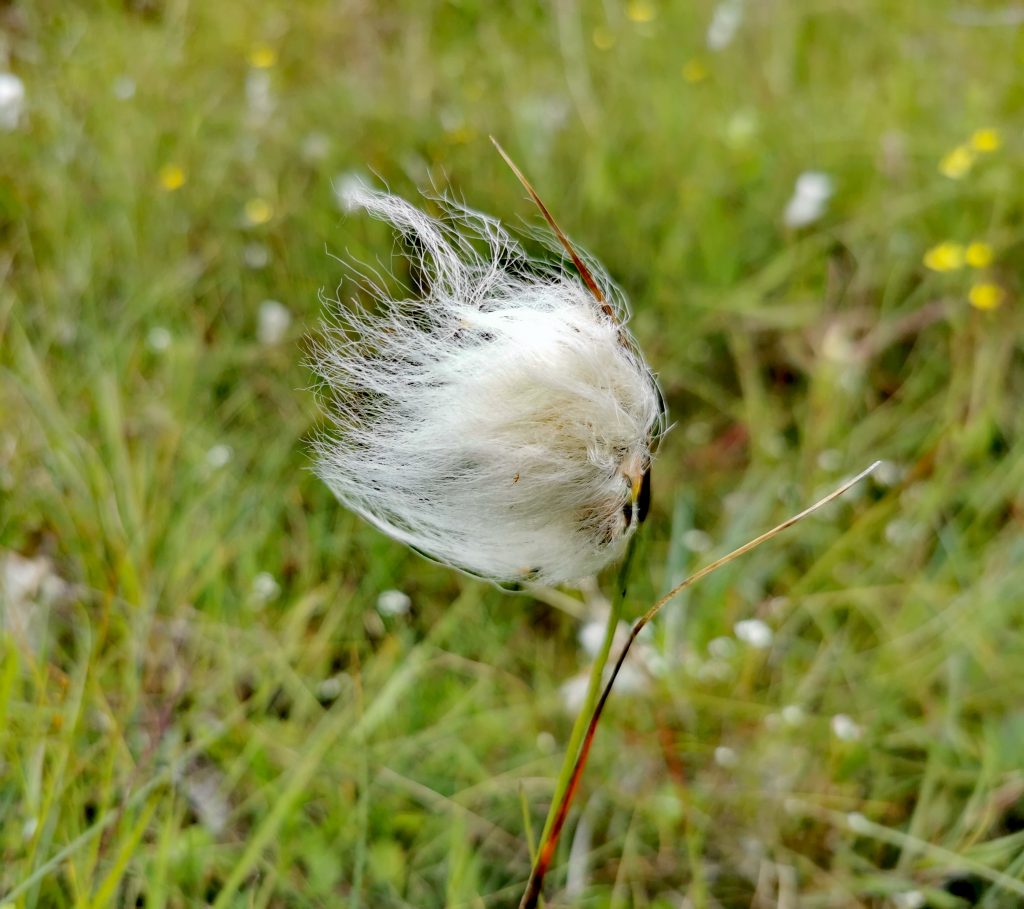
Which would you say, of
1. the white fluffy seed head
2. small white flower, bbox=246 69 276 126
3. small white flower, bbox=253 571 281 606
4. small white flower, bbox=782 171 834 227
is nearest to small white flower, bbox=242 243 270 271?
small white flower, bbox=246 69 276 126

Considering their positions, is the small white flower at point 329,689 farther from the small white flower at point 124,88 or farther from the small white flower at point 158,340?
the small white flower at point 124,88

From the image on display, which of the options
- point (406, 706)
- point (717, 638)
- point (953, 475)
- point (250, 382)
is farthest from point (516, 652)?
point (953, 475)

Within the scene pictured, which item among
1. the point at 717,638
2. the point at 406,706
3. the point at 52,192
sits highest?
the point at 52,192

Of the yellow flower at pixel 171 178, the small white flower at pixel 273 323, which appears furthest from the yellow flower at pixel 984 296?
the yellow flower at pixel 171 178

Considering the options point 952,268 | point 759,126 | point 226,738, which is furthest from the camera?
point 759,126

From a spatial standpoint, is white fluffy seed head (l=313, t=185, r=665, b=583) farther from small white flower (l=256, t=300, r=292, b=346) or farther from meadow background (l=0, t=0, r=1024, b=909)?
small white flower (l=256, t=300, r=292, b=346)

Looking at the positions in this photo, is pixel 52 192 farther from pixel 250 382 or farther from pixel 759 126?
pixel 759 126
